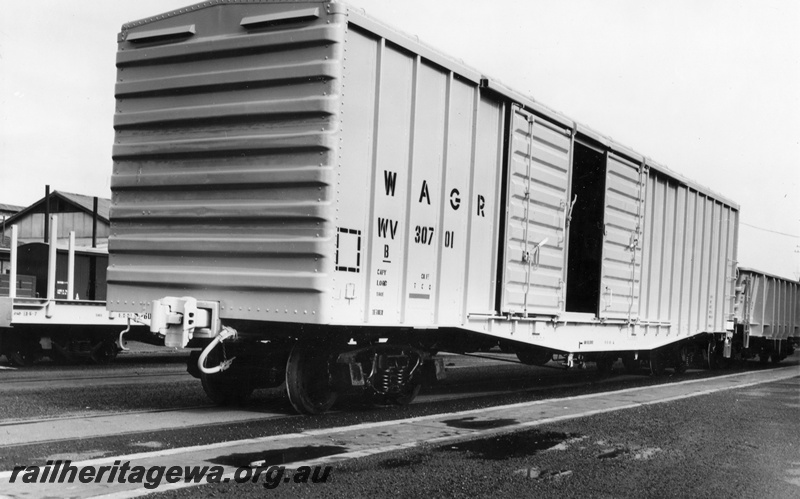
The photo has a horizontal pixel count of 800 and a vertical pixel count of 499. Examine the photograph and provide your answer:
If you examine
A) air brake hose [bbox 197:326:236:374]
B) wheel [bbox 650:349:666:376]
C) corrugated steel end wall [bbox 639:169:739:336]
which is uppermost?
corrugated steel end wall [bbox 639:169:739:336]

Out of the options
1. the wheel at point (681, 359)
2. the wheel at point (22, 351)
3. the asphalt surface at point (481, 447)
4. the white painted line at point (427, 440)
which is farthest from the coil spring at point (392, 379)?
the wheel at point (681, 359)

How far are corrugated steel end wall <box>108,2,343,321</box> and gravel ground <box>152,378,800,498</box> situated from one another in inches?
80.6

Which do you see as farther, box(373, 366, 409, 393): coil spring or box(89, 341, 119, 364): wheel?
box(89, 341, 119, 364): wheel

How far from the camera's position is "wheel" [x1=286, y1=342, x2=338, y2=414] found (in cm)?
835

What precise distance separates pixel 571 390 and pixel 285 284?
22.4ft

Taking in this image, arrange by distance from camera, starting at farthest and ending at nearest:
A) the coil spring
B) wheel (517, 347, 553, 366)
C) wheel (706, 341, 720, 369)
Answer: wheel (706, 341, 720, 369), wheel (517, 347, 553, 366), the coil spring

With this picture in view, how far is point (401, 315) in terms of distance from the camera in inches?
327

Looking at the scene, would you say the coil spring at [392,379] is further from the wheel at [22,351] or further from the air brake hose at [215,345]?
the wheel at [22,351]

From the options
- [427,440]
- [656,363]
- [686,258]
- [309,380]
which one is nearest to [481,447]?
[427,440]

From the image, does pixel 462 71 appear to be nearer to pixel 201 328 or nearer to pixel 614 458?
pixel 201 328

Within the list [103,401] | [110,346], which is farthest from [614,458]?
[110,346]

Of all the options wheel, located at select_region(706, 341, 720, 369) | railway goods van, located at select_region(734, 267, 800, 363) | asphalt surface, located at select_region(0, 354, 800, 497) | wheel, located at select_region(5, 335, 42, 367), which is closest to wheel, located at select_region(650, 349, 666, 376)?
wheel, located at select_region(706, 341, 720, 369)

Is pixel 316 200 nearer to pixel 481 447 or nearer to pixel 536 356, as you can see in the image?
pixel 481 447

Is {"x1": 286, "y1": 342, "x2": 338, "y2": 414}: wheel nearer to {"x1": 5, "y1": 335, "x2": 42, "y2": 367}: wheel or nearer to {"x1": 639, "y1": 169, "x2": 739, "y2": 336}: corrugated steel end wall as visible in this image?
{"x1": 639, "y1": 169, "x2": 739, "y2": 336}: corrugated steel end wall
